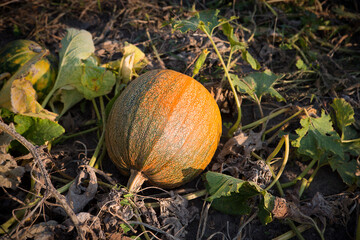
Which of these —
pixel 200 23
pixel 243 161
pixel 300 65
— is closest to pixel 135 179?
pixel 243 161

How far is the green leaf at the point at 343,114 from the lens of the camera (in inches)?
98.2

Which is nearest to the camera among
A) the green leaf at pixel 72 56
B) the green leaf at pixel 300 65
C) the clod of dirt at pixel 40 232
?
the clod of dirt at pixel 40 232

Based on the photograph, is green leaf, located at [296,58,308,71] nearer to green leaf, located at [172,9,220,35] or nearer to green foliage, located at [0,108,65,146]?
green leaf, located at [172,9,220,35]

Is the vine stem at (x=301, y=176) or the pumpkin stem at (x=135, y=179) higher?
the pumpkin stem at (x=135, y=179)

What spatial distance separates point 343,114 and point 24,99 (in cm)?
267

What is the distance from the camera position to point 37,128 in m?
2.25

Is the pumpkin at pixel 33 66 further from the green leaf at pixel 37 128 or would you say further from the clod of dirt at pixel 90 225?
the clod of dirt at pixel 90 225

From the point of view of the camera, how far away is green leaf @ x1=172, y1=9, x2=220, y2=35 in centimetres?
221

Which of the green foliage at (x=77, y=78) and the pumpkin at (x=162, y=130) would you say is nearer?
the pumpkin at (x=162, y=130)

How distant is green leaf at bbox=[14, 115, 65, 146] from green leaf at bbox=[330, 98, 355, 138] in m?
2.35

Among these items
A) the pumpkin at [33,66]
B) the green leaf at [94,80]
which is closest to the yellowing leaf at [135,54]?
the green leaf at [94,80]

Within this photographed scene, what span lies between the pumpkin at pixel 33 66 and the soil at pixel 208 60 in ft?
1.14

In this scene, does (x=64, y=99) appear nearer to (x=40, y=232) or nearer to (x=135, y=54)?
(x=135, y=54)

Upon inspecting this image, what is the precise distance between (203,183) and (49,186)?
3.86 feet
